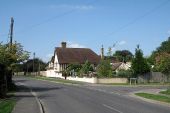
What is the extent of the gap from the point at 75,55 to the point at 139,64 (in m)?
40.1

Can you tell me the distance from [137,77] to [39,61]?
8344 centimetres

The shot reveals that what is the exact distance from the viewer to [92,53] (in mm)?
106188

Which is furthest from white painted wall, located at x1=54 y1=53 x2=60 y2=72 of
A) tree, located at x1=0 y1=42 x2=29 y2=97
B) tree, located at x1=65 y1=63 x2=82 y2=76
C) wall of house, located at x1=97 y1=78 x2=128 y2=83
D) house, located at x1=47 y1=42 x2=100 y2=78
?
tree, located at x1=0 y1=42 x2=29 y2=97

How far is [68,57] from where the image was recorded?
328 ft

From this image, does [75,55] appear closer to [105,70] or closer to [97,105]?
[105,70]

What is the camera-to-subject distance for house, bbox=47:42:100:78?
98562 mm

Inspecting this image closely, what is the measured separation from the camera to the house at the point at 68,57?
323ft

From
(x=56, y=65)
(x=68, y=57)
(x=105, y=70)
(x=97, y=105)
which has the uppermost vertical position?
(x=68, y=57)

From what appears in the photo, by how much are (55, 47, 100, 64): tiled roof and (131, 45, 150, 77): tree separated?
121ft

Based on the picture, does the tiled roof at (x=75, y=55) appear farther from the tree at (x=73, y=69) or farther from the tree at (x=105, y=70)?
the tree at (x=105, y=70)

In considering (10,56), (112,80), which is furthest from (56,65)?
(10,56)

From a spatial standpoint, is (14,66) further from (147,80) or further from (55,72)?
(55,72)

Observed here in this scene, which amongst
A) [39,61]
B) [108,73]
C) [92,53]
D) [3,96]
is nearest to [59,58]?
[92,53]

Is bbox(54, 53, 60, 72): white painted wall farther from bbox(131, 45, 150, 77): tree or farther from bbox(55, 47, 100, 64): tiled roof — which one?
bbox(131, 45, 150, 77): tree
